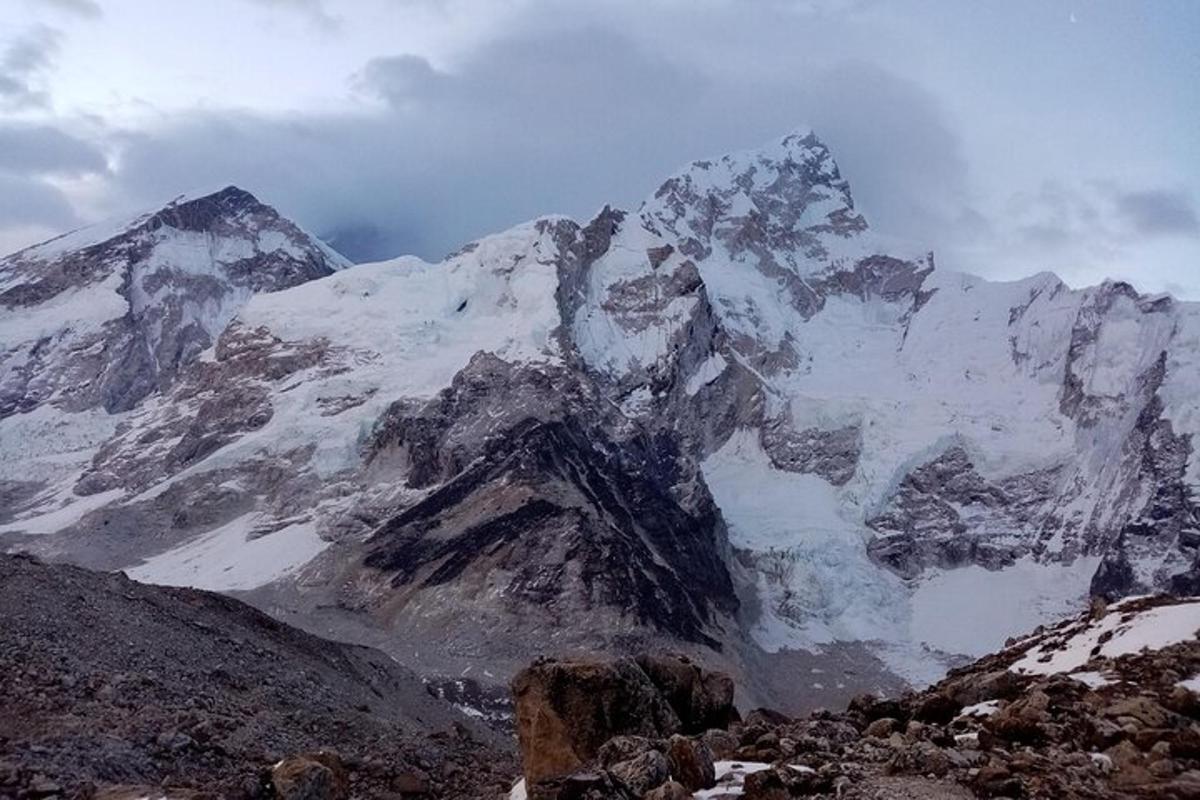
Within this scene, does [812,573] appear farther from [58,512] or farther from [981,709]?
[981,709]

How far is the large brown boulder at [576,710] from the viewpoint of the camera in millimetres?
16906

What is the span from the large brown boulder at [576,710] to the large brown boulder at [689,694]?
4.67 feet

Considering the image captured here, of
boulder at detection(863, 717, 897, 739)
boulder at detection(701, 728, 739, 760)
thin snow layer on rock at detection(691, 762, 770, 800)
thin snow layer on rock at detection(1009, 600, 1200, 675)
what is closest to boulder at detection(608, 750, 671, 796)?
thin snow layer on rock at detection(691, 762, 770, 800)

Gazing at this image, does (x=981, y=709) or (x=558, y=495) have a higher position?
(x=558, y=495)

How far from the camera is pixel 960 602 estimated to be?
571ft

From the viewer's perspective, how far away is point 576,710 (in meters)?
17.2

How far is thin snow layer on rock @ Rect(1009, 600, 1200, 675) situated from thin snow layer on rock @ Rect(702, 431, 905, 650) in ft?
443

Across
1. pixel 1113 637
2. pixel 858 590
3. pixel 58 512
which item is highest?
pixel 58 512

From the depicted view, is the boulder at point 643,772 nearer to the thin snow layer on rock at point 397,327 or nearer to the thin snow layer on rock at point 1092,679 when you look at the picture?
the thin snow layer on rock at point 1092,679

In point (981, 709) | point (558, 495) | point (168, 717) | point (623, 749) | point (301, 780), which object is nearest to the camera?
point (623, 749)

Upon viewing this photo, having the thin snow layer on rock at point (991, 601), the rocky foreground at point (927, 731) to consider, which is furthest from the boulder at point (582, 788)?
the thin snow layer on rock at point (991, 601)

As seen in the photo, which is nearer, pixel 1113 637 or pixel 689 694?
pixel 1113 637

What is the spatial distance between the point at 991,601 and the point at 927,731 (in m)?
173

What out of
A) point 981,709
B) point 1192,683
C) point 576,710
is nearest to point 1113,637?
point 1192,683
